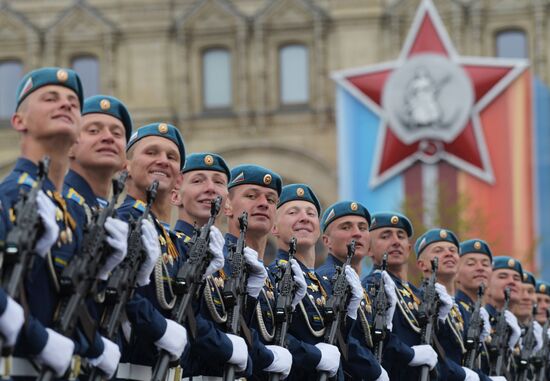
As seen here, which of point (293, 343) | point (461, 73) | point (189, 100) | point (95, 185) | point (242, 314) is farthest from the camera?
point (189, 100)

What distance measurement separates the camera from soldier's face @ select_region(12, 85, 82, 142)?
21.1ft

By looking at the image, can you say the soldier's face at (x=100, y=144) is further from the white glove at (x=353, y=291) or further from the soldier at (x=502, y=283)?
the soldier at (x=502, y=283)

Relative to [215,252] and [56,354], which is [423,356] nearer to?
[215,252]

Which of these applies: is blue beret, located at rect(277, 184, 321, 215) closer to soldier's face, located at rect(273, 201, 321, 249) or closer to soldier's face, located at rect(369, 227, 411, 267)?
soldier's face, located at rect(273, 201, 321, 249)

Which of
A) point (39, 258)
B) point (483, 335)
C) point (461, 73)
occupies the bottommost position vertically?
point (483, 335)

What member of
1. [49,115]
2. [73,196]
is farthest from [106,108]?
[49,115]

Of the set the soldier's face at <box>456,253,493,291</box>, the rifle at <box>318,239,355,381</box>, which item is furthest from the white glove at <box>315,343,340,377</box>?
the soldier's face at <box>456,253,493,291</box>

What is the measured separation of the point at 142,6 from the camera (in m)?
38.4

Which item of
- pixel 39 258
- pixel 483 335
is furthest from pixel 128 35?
pixel 39 258

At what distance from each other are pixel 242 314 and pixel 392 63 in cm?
2586

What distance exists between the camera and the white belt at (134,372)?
747 centimetres

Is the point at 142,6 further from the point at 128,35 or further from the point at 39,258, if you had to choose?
the point at 39,258

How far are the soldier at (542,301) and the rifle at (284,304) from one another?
23.3 ft

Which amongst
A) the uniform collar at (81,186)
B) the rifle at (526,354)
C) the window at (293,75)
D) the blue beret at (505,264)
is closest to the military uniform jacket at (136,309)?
the uniform collar at (81,186)
